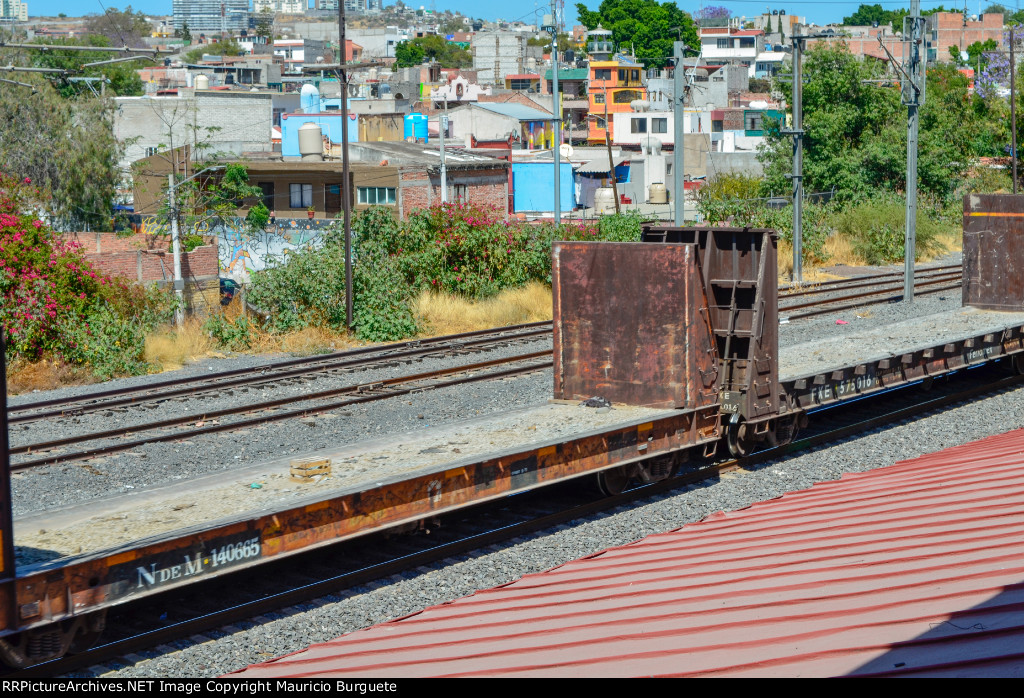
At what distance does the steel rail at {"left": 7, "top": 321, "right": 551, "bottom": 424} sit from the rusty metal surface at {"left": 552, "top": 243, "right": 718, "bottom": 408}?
715 cm

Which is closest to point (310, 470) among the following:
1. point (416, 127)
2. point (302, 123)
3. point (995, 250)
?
point (995, 250)

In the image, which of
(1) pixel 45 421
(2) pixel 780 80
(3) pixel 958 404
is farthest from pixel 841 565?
(2) pixel 780 80

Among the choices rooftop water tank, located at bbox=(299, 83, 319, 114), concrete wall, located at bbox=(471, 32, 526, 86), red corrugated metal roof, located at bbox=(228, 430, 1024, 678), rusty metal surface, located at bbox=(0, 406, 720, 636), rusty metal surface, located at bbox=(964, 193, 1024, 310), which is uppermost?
concrete wall, located at bbox=(471, 32, 526, 86)

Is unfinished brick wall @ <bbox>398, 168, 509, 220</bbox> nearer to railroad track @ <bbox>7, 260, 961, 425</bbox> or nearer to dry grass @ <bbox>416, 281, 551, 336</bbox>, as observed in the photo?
dry grass @ <bbox>416, 281, 551, 336</bbox>

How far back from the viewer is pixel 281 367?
62.2ft

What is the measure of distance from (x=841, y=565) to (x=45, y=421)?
41.4 ft

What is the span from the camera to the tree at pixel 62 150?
4125 cm

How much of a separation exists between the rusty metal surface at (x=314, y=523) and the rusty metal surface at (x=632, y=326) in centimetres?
48

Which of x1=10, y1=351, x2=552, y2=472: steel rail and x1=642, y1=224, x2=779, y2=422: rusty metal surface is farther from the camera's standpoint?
x1=10, y1=351, x2=552, y2=472: steel rail

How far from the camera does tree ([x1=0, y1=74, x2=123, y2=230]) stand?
135 ft

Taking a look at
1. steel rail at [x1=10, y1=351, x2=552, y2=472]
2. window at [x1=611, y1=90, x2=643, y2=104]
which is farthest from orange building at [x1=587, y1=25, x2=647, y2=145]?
steel rail at [x1=10, y1=351, x2=552, y2=472]

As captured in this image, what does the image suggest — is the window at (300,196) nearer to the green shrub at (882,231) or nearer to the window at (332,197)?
the window at (332,197)

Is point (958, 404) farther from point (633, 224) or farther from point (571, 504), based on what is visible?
point (633, 224)

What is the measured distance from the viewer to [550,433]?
10.9 metres
